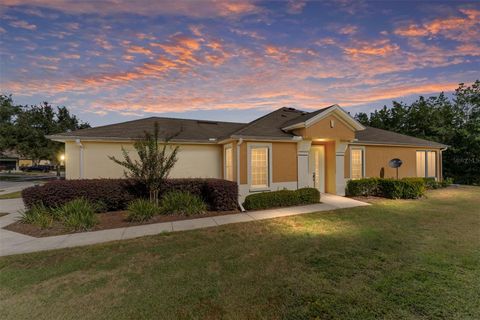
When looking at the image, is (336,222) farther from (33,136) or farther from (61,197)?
(33,136)

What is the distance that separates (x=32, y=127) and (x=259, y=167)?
110ft

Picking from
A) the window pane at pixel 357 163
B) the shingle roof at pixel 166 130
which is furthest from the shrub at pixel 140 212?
the window pane at pixel 357 163

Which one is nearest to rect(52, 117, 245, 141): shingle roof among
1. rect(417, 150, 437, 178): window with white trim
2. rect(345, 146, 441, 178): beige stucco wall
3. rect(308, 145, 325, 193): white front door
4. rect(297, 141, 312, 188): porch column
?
rect(297, 141, 312, 188): porch column

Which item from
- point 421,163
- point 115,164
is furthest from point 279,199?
point 421,163

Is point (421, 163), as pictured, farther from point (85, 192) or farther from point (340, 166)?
point (85, 192)

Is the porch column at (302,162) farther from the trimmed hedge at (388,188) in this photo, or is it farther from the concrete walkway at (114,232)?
the trimmed hedge at (388,188)

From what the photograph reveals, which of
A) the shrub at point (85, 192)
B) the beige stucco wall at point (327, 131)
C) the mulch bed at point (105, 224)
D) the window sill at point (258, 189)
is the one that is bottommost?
the mulch bed at point (105, 224)

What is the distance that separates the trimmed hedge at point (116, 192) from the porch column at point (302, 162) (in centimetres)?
399

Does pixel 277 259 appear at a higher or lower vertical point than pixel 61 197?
lower

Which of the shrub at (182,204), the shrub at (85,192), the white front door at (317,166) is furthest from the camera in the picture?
the white front door at (317,166)

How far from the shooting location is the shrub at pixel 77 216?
6.36 metres

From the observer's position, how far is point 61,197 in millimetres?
7832

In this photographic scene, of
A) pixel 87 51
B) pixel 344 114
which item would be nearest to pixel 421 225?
pixel 344 114

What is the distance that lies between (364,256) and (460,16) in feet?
36.3
